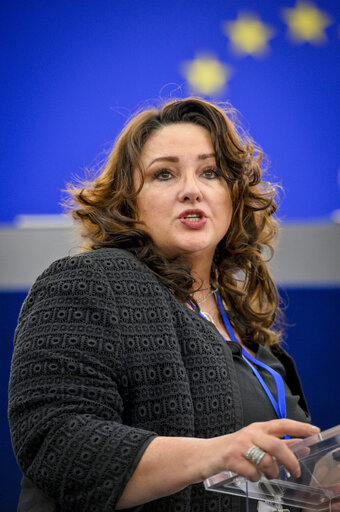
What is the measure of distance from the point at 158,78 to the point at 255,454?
170 centimetres

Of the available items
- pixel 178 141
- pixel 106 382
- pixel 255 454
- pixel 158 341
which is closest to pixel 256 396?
pixel 158 341

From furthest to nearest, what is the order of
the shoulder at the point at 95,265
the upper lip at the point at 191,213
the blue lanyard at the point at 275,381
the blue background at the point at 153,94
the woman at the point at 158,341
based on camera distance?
the blue background at the point at 153,94, the upper lip at the point at 191,213, the blue lanyard at the point at 275,381, the shoulder at the point at 95,265, the woman at the point at 158,341

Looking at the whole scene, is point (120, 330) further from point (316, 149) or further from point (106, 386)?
point (316, 149)

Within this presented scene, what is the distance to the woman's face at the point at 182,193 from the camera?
1539 millimetres

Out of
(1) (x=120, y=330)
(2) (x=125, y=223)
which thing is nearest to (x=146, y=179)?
(2) (x=125, y=223)

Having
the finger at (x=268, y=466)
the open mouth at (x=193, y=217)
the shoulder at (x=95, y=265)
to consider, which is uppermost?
the open mouth at (x=193, y=217)

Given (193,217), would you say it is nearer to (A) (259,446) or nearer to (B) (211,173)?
(B) (211,173)

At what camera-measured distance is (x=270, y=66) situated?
2408 mm

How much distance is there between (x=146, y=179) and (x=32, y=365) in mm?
602

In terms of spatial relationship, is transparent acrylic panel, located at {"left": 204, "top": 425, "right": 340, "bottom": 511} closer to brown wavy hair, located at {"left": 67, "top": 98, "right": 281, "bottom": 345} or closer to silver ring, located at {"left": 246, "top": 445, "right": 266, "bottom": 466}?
silver ring, located at {"left": 246, "top": 445, "right": 266, "bottom": 466}

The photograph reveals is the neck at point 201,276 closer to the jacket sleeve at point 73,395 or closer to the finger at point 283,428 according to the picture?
the jacket sleeve at point 73,395

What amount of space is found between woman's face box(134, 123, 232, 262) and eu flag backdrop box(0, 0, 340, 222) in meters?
0.68

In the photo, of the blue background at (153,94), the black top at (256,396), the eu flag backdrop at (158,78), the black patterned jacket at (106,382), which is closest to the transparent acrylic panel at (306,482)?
the black patterned jacket at (106,382)

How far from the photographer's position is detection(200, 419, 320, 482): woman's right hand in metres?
0.91
